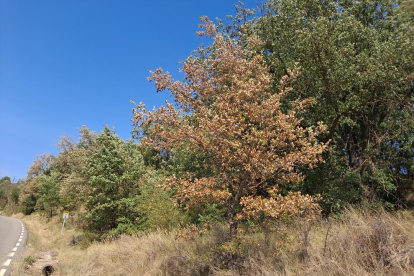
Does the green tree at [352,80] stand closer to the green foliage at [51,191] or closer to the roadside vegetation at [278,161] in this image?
the roadside vegetation at [278,161]

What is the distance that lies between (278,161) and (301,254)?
2131mm

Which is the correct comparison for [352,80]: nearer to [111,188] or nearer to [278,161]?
[278,161]

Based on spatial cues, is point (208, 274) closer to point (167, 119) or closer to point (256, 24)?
point (167, 119)

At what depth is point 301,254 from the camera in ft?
19.9

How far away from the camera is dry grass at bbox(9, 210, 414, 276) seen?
4.81 meters

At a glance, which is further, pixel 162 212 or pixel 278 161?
pixel 162 212

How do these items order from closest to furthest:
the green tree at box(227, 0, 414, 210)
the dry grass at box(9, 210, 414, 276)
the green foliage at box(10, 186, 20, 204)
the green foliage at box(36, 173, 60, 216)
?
the dry grass at box(9, 210, 414, 276)
the green tree at box(227, 0, 414, 210)
the green foliage at box(36, 173, 60, 216)
the green foliage at box(10, 186, 20, 204)

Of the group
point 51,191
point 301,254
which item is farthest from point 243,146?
point 51,191

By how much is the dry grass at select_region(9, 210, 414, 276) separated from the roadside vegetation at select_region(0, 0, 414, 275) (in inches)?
1.5

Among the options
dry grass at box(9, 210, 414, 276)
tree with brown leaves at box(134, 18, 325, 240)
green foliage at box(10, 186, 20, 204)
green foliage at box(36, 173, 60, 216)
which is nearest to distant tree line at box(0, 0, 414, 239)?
tree with brown leaves at box(134, 18, 325, 240)

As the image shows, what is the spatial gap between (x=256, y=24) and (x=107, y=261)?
42.2 ft

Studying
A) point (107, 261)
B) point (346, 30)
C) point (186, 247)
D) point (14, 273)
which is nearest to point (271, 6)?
point (346, 30)

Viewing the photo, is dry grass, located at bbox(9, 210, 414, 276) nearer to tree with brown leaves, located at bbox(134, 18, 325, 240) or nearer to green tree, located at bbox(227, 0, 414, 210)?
tree with brown leaves, located at bbox(134, 18, 325, 240)

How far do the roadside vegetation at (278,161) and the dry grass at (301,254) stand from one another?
4 cm
